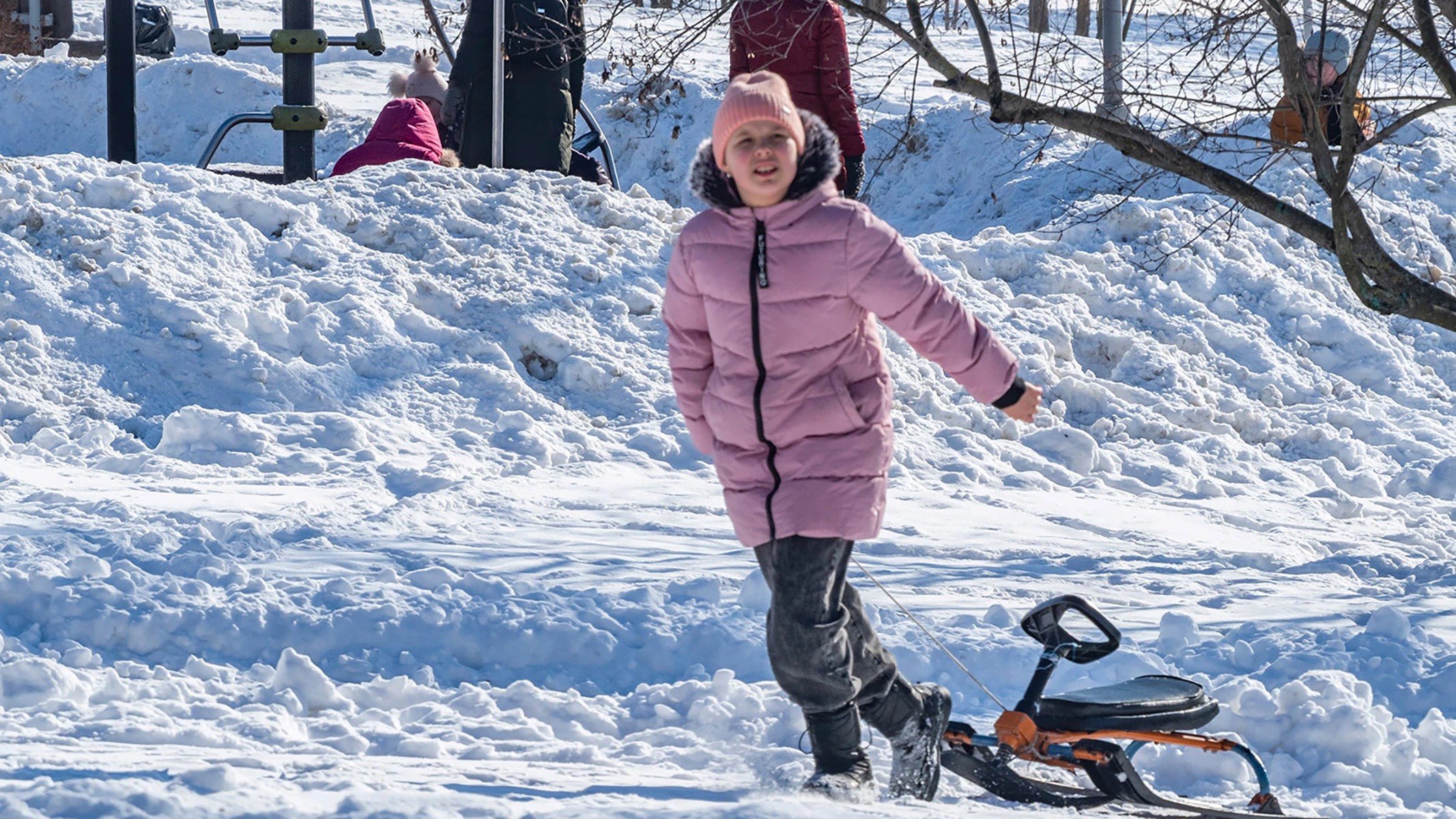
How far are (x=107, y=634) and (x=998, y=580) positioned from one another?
9.90 ft

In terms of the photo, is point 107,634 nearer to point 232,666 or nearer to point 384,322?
point 232,666

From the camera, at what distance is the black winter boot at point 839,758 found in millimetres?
3230

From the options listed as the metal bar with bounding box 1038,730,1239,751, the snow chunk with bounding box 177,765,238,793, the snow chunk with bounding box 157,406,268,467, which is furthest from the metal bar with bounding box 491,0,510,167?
the snow chunk with bounding box 177,765,238,793

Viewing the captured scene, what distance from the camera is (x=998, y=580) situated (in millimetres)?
5312

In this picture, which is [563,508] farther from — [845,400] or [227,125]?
[227,125]

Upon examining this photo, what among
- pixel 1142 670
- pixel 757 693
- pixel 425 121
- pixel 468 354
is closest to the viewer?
pixel 757 693

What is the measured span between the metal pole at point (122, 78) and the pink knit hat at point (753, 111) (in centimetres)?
668

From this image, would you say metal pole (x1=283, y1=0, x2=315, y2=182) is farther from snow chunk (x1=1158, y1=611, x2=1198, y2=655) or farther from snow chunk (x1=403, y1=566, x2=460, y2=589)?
snow chunk (x1=1158, y1=611, x2=1198, y2=655)

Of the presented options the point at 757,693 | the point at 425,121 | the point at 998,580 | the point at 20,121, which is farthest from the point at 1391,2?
the point at 20,121

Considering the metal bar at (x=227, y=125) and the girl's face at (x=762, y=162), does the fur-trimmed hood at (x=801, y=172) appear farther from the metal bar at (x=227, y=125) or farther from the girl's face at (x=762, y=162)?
the metal bar at (x=227, y=125)

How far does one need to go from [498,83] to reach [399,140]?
1343 millimetres

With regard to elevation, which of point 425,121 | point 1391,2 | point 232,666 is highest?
point 1391,2

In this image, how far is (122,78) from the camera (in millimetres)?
8789

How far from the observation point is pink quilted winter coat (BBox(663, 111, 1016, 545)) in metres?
3.02
